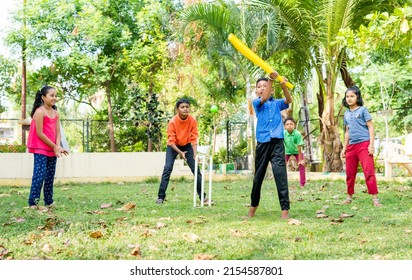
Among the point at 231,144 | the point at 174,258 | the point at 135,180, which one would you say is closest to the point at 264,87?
the point at 174,258

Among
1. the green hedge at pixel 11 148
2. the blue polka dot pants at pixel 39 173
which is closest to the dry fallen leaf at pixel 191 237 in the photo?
the blue polka dot pants at pixel 39 173

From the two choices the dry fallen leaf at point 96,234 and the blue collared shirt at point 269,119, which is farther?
the blue collared shirt at point 269,119

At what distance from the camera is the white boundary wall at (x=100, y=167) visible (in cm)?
1437

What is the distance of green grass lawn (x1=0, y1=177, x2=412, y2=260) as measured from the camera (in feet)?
12.9

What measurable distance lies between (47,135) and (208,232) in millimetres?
3203

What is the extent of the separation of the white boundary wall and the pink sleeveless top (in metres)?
7.45

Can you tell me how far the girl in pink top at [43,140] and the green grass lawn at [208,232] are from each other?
1.34 feet

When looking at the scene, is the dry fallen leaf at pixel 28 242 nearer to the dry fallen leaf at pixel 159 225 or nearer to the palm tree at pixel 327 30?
the dry fallen leaf at pixel 159 225

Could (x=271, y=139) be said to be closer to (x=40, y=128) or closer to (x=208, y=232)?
(x=208, y=232)

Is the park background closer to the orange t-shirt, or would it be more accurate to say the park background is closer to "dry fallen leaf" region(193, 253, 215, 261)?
"dry fallen leaf" region(193, 253, 215, 261)

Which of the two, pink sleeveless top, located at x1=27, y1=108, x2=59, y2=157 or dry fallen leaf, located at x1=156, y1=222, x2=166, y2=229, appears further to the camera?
pink sleeveless top, located at x1=27, y1=108, x2=59, y2=157

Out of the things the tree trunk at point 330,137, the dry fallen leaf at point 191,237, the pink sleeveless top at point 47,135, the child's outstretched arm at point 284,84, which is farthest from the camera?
the tree trunk at point 330,137

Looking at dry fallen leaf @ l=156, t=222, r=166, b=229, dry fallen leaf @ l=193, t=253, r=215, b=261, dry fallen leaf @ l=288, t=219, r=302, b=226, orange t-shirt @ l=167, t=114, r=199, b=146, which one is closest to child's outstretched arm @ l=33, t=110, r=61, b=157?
orange t-shirt @ l=167, t=114, r=199, b=146

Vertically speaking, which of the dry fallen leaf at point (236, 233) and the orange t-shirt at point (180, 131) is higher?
the orange t-shirt at point (180, 131)
